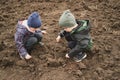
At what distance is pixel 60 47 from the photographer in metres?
3.97

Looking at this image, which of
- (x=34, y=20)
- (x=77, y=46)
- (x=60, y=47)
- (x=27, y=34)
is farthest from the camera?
(x=60, y=47)

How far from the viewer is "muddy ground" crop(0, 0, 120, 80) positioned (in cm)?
358

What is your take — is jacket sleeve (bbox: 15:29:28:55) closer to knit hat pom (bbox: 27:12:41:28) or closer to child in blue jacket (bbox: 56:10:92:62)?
knit hat pom (bbox: 27:12:41:28)

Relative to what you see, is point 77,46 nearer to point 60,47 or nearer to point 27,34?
point 60,47

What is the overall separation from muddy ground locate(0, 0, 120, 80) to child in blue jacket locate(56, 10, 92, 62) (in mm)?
177

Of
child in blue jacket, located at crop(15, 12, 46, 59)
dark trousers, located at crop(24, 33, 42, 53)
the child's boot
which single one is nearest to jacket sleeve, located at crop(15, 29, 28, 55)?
child in blue jacket, located at crop(15, 12, 46, 59)

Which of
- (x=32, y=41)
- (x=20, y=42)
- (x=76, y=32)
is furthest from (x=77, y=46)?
(x=20, y=42)

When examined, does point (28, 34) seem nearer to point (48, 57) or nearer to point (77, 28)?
point (48, 57)

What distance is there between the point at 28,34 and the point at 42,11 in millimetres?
1244

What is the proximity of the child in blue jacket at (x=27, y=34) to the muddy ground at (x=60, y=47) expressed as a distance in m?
0.13

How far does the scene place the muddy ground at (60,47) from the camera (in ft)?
11.7

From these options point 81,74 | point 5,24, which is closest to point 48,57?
point 81,74

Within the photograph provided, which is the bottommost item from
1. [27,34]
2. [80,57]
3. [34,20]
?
[80,57]

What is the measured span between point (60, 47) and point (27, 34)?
54cm
